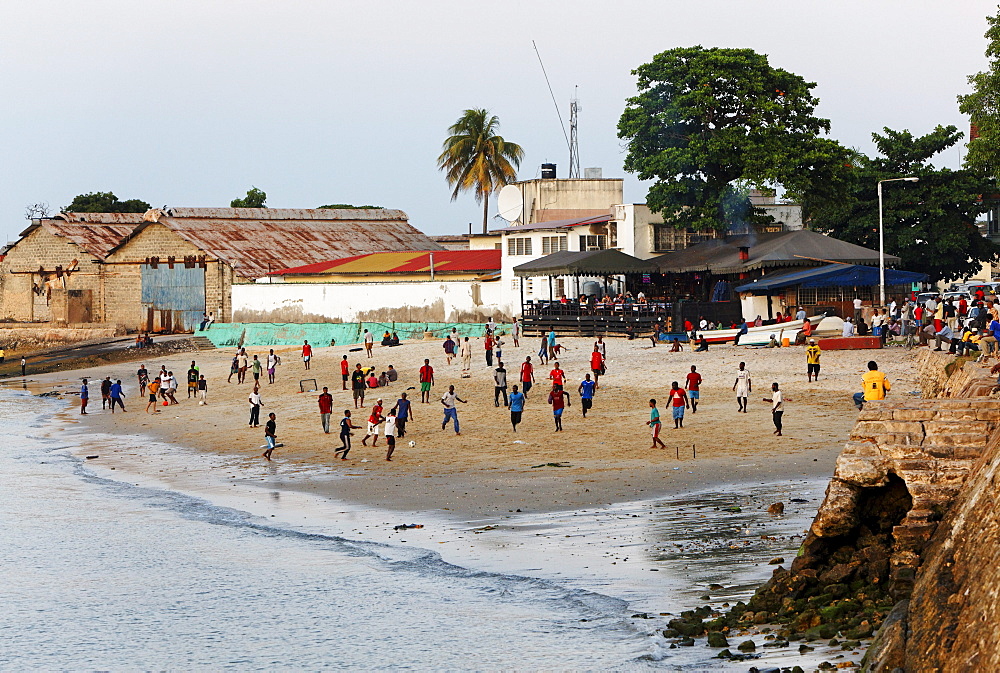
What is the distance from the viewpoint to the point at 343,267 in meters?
65.6

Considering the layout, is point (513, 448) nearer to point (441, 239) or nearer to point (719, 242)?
point (719, 242)

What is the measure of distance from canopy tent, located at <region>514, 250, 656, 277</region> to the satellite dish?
16.2 m

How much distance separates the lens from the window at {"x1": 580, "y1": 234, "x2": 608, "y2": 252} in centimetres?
5509

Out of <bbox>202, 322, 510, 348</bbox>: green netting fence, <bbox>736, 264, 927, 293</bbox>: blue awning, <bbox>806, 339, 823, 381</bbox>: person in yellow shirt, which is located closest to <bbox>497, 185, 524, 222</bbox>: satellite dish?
<bbox>202, 322, 510, 348</bbox>: green netting fence

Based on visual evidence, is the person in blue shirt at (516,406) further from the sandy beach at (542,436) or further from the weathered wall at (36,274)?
the weathered wall at (36,274)

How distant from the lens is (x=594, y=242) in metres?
55.1

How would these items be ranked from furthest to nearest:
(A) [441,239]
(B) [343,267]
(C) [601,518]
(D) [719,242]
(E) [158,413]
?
(A) [441,239], (B) [343,267], (D) [719,242], (E) [158,413], (C) [601,518]

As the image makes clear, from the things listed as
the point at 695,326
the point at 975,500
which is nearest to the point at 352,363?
the point at 695,326

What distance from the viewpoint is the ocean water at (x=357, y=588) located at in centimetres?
1441

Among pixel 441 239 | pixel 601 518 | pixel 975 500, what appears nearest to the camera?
pixel 975 500

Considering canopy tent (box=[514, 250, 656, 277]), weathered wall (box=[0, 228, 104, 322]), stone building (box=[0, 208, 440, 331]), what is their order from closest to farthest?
1. canopy tent (box=[514, 250, 656, 277])
2. stone building (box=[0, 208, 440, 331])
3. weathered wall (box=[0, 228, 104, 322])

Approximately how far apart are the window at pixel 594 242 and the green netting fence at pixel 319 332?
21.8 ft

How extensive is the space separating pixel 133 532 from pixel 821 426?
14865 millimetres

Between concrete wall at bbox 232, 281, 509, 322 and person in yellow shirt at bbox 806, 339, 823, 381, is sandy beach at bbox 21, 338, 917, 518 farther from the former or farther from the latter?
concrete wall at bbox 232, 281, 509, 322
